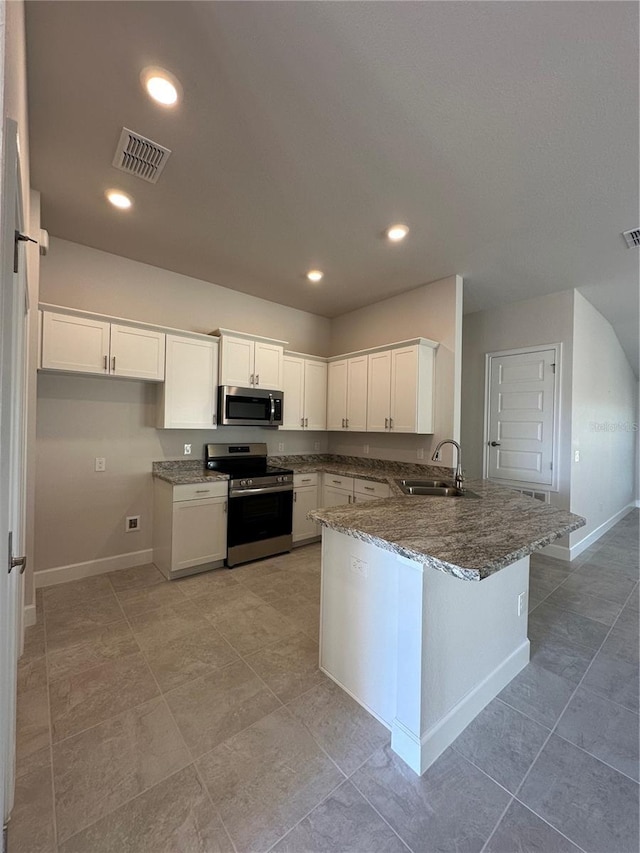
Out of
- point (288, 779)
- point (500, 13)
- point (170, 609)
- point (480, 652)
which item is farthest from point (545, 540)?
point (170, 609)

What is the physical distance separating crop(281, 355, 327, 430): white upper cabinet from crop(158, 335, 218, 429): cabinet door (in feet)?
3.23

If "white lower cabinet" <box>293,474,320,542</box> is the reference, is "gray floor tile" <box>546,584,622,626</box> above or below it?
below

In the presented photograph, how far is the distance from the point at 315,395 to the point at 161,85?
10.9 feet

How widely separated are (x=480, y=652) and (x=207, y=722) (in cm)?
138

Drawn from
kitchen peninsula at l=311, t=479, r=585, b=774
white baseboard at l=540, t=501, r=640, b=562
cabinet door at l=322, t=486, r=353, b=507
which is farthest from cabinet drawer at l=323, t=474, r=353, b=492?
white baseboard at l=540, t=501, r=640, b=562

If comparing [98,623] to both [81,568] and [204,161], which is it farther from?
[204,161]

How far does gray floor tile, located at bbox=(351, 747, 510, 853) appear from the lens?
1.19m

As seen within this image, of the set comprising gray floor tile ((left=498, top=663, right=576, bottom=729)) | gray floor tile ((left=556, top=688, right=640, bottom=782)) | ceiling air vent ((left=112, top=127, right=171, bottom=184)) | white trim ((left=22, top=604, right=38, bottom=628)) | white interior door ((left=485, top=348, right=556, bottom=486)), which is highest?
ceiling air vent ((left=112, top=127, right=171, bottom=184))

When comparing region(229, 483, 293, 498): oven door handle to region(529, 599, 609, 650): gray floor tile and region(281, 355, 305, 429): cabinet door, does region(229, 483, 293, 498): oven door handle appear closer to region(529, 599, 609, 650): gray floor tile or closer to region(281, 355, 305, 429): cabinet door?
region(281, 355, 305, 429): cabinet door

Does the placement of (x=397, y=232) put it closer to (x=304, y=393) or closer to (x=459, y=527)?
(x=304, y=393)

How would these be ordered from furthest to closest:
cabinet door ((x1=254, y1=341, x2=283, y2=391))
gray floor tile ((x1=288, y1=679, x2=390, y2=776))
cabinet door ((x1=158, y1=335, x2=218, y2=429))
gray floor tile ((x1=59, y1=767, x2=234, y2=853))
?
cabinet door ((x1=254, y1=341, x2=283, y2=391)) → cabinet door ((x1=158, y1=335, x2=218, y2=429)) → gray floor tile ((x1=288, y1=679, x2=390, y2=776)) → gray floor tile ((x1=59, y1=767, x2=234, y2=853))

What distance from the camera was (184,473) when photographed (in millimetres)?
3494

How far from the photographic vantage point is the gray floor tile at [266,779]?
1222 mm

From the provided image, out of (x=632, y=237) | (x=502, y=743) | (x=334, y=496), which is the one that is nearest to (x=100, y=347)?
(x=334, y=496)
